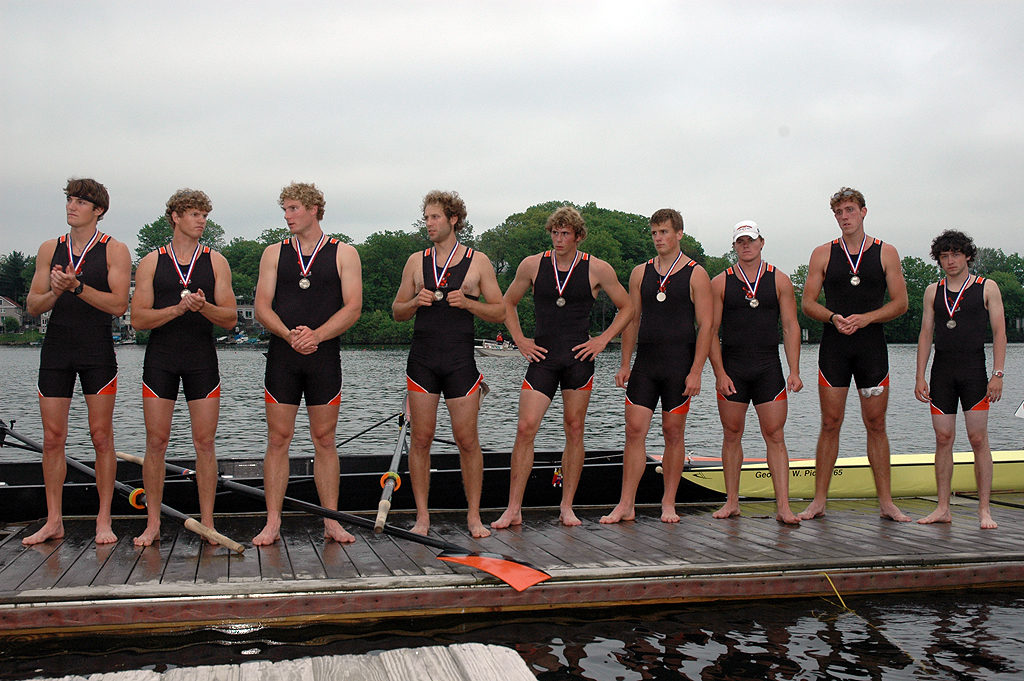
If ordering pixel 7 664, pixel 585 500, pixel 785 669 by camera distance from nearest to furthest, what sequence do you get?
1. pixel 7 664
2. pixel 785 669
3. pixel 585 500

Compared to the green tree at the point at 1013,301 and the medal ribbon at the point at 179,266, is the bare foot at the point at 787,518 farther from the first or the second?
the green tree at the point at 1013,301

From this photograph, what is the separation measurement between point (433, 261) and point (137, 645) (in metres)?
3.07

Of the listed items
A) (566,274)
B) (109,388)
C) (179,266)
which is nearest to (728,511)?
(566,274)

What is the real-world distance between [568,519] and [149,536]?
307 cm

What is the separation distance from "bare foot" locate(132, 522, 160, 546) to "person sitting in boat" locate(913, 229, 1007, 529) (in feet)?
19.0

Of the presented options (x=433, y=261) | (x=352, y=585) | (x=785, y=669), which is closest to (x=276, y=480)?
(x=352, y=585)

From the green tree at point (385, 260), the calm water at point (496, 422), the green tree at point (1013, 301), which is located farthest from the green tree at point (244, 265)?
the green tree at point (1013, 301)

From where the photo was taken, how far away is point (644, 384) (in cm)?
688

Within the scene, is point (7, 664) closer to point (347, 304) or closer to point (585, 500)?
point (347, 304)

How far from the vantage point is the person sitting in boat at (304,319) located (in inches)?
231

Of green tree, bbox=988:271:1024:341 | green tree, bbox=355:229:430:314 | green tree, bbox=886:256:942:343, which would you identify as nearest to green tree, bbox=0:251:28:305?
green tree, bbox=355:229:430:314

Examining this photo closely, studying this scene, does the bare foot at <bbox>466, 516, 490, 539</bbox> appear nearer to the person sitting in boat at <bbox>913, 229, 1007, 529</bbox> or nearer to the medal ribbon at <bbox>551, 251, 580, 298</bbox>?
the medal ribbon at <bbox>551, 251, 580, 298</bbox>

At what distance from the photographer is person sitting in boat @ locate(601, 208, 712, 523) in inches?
267

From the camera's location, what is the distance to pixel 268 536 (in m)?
6.02
